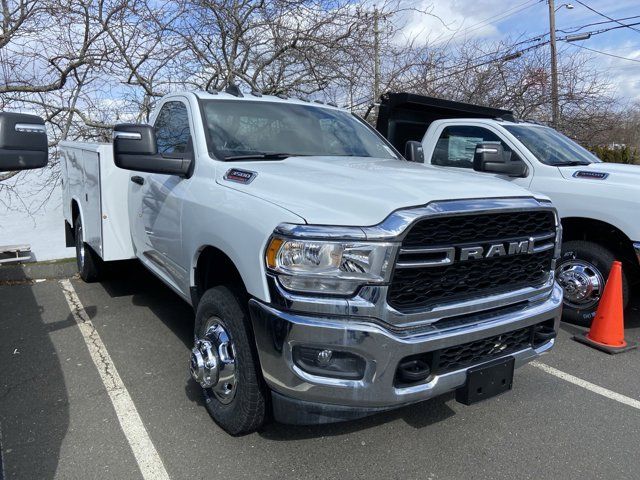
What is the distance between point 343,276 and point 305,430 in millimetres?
1295

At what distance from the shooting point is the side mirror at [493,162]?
446 centimetres

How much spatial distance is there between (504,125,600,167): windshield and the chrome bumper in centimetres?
366

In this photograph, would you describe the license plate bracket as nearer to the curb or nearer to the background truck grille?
the background truck grille

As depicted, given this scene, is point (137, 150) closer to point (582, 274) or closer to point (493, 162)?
point (493, 162)

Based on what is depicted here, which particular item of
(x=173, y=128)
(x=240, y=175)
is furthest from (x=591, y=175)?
(x=173, y=128)

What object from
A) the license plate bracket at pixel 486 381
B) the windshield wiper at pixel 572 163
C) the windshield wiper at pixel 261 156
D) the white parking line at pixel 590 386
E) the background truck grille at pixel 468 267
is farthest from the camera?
the windshield wiper at pixel 572 163

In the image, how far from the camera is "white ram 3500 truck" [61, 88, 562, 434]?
2.29 metres

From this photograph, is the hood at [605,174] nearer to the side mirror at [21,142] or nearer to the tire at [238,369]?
the tire at [238,369]

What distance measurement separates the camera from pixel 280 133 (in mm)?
3893

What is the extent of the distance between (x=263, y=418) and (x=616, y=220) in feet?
12.2

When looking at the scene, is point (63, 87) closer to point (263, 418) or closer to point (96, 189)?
point (96, 189)

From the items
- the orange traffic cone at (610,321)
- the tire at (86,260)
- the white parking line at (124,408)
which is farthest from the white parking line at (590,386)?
the tire at (86,260)

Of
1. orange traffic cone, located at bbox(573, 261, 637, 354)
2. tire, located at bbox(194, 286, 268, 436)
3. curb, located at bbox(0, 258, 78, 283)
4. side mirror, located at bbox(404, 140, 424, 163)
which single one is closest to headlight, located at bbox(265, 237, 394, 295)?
tire, located at bbox(194, 286, 268, 436)

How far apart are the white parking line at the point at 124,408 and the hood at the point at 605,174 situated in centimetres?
443
